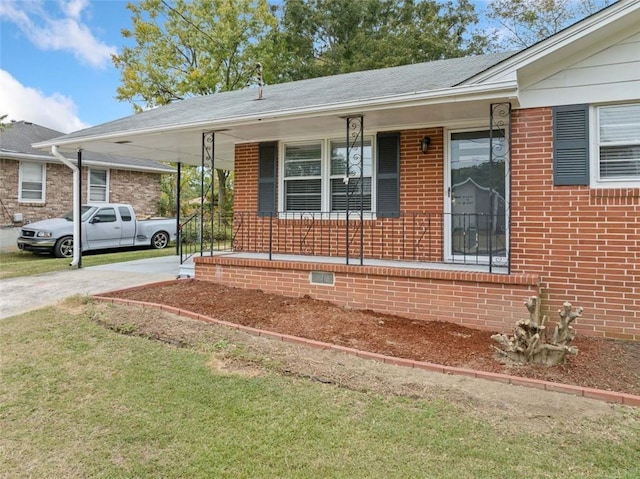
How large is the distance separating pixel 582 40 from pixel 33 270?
1044cm

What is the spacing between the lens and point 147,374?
368cm

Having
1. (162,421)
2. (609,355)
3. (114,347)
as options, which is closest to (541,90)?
(609,355)

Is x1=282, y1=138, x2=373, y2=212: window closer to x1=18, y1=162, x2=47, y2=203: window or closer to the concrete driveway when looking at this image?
the concrete driveway

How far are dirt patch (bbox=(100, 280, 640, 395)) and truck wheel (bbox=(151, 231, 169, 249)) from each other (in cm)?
829

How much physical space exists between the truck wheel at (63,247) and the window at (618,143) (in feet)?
41.4

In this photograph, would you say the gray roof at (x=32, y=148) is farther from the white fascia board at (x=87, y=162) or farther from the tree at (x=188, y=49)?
the tree at (x=188, y=49)

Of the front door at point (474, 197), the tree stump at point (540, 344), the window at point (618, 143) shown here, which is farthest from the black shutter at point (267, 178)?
the window at point (618, 143)

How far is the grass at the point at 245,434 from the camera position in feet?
7.95

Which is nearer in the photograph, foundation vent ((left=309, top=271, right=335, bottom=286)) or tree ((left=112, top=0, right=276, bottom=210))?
foundation vent ((left=309, top=271, right=335, bottom=286))

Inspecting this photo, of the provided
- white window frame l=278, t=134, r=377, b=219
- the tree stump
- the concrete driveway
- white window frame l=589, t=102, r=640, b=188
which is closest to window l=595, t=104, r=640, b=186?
white window frame l=589, t=102, r=640, b=188

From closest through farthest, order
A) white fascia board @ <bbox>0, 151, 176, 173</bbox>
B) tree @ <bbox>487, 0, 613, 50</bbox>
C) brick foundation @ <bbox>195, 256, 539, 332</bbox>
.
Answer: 1. brick foundation @ <bbox>195, 256, 539, 332</bbox>
2. white fascia board @ <bbox>0, 151, 176, 173</bbox>
3. tree @ <bbox>487, 0, 613, 50</bbox>

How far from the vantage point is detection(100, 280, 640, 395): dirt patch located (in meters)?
3.74

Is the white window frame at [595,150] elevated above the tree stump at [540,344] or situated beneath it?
elevated above

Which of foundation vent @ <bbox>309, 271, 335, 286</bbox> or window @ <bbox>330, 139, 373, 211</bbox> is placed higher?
window @ <bbox>330, 139, 373, 211</bbox>
